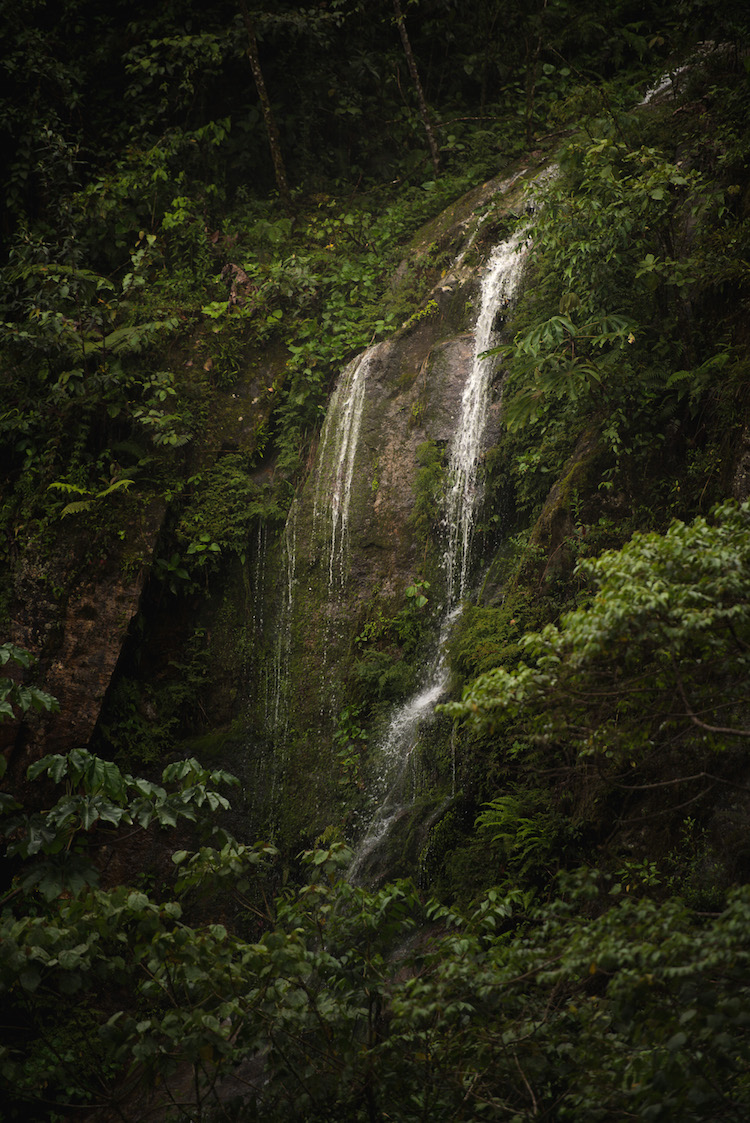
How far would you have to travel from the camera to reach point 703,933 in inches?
103

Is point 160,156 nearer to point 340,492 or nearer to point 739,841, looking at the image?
point 340,492

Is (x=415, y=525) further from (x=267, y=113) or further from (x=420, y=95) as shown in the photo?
(x=420, y=95)

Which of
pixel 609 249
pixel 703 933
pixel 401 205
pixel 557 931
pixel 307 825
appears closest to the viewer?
pixel 703 933

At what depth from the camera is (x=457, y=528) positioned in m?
8.27

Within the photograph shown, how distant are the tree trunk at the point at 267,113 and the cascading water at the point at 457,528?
13.6ft

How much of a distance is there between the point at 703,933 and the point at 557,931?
2.20 feet

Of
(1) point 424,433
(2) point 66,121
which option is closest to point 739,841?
(1) point 424,433

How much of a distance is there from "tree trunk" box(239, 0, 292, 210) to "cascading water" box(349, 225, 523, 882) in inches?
163

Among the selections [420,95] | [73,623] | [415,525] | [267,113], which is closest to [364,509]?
[415,525]

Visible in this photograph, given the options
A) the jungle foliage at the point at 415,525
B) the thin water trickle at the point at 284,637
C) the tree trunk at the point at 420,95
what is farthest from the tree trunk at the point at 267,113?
the thin water trickle at the point at 284,637

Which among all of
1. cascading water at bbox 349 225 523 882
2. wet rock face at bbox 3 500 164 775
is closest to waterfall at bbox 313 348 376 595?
cascading water at bbox 349 225 523 882

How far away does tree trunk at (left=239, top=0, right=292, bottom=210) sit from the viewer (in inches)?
431

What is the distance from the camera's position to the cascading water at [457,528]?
712 cm

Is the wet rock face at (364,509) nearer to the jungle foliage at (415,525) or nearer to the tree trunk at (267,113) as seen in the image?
the jungle foliage at (415,525)
